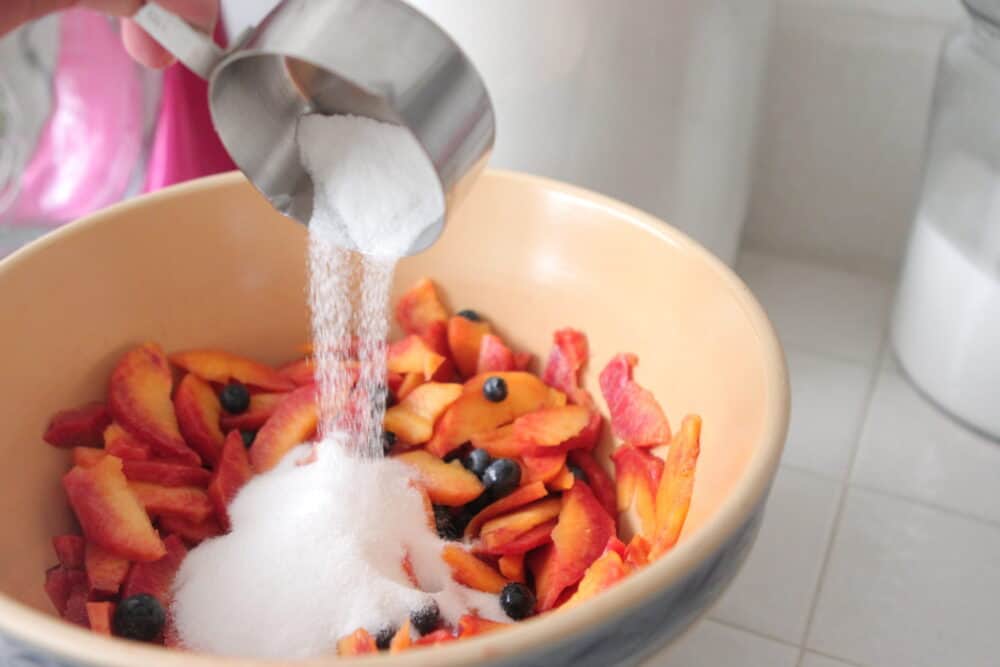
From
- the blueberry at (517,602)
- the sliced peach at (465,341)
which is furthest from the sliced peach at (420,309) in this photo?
the blueberry at (517,602)

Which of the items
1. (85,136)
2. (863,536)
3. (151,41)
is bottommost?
(863,536)

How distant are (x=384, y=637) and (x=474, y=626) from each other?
0.05 metres

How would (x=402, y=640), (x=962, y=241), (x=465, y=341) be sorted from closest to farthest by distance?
(x=402, y=640) → (x=465, y=341) → (x=962, y=241)

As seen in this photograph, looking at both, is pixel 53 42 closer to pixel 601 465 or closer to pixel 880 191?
pixel 601 465

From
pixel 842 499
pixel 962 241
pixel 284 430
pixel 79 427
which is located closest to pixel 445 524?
pixel 284 430

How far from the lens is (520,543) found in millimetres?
651

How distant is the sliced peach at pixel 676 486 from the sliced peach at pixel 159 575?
0.91 feet

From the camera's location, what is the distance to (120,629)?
23.0 inches

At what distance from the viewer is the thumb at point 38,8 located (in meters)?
0.59

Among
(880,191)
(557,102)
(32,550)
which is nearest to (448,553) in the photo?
(32,550)

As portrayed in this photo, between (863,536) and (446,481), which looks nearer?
(446,481)

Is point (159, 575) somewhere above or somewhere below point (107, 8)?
below

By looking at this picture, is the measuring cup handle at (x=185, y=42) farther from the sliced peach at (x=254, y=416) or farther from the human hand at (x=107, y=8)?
the sliced peach at (x=254, y=416)

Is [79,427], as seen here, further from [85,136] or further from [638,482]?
[85,136]
